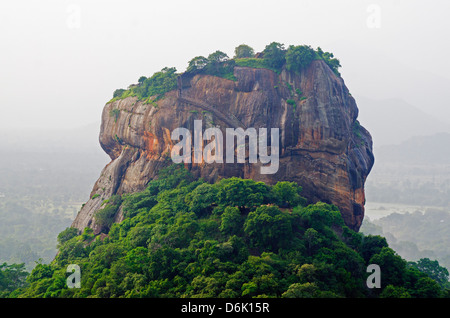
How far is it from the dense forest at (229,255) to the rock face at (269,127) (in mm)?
2466

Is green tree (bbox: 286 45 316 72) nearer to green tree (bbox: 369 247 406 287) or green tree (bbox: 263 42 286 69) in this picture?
green tree (bbox: 263 42 286 69)

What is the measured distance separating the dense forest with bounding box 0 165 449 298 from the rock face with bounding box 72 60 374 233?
2.47 meters

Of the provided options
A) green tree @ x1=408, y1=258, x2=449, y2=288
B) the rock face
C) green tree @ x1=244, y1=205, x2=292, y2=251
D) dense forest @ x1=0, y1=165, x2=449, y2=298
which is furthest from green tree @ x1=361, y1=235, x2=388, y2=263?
green tree @ x1=408, y1=258, x2=449, y2=288

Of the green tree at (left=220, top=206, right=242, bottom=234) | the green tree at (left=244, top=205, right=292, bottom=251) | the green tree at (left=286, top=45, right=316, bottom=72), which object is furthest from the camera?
the green tree at (left=286, top=45, right=316, bottom=72)

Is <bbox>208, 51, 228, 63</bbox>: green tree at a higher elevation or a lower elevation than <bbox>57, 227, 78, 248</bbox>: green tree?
higher

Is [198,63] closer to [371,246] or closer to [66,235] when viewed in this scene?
[66,235]

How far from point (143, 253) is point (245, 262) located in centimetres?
536

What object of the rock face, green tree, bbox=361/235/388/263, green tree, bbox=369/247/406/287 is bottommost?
green tree, bbox=369/247/406/287

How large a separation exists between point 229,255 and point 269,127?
39.4 ft

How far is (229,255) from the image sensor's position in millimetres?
18625

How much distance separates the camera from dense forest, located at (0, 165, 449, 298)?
16.6 meters

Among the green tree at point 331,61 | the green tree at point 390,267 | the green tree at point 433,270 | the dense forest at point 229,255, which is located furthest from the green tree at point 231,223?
the green tree at point 331,61

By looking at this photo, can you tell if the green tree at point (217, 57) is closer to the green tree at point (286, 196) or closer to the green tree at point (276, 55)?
the green tree at point (276, 55)
